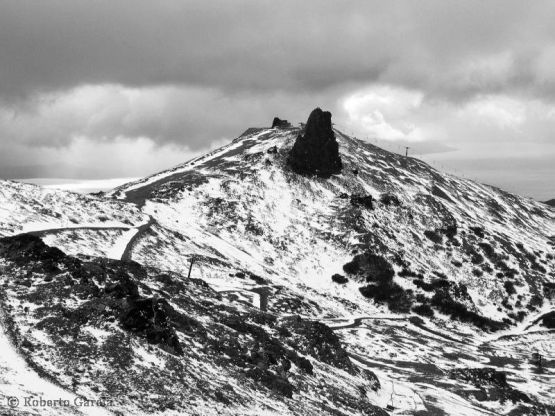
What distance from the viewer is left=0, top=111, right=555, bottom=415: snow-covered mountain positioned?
2942 cm

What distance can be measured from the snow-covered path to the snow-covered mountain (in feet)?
2.50

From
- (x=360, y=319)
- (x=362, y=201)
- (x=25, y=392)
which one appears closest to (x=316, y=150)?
(x=362, y=201)

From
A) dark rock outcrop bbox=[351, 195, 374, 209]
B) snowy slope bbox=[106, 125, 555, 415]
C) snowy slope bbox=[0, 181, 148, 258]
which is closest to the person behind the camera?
snowy slope bbox=[0, 181, 148, 258]

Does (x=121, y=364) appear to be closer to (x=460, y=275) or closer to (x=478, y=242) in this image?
(x=460, y=275)

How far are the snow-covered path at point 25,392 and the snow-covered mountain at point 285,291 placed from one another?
2.50 feet

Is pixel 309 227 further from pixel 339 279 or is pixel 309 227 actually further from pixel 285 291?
pixel 285 291

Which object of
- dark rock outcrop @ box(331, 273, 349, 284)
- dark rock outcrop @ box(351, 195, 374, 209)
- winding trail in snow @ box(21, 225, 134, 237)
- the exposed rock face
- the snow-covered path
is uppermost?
the exposed rock face

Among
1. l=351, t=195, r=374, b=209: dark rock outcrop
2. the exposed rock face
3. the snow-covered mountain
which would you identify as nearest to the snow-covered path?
the snow-covered mountain

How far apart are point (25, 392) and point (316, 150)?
465 ft

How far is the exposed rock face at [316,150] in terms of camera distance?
156500 millimetres

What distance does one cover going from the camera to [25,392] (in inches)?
830

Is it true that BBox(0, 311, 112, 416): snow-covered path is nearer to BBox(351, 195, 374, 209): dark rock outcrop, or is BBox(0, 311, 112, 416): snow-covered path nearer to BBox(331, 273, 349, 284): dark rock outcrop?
BBox(331, 273, 349, 284): dark rock outcrop

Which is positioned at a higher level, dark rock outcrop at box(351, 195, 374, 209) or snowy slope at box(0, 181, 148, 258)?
dark rock outcrop at box(351, 195, 374, 209)

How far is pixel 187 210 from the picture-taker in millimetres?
125875
